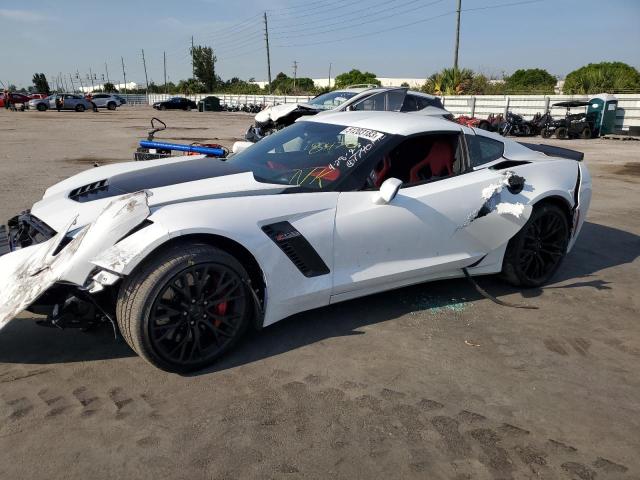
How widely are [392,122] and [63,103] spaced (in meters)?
41.8

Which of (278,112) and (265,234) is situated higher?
(278,112)

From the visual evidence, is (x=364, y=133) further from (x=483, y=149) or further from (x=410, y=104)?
(x=410, y=104)

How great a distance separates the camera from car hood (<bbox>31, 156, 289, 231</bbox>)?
3004 mm

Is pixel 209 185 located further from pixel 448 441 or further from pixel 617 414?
pixel 617 414

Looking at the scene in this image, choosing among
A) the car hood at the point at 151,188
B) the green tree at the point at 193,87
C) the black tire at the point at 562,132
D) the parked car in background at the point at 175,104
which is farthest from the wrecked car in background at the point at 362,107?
the green tree at the point at 193,87

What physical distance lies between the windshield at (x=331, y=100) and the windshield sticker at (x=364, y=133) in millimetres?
7892

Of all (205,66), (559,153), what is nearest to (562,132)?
(559,153)

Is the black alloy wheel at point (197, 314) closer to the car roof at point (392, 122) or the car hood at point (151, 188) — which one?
the car hood at point (151, 188)

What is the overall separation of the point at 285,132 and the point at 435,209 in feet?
4.74

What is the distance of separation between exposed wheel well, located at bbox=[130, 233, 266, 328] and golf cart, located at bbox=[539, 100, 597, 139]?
21.7 m

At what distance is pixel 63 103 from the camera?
39.1 m

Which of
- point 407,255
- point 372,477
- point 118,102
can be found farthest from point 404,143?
point 118,102

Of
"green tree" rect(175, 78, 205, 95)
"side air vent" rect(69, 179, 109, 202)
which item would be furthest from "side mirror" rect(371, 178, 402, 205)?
"green tree" rect(175, 78, 205, 95)

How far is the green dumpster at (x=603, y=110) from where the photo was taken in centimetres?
2208
